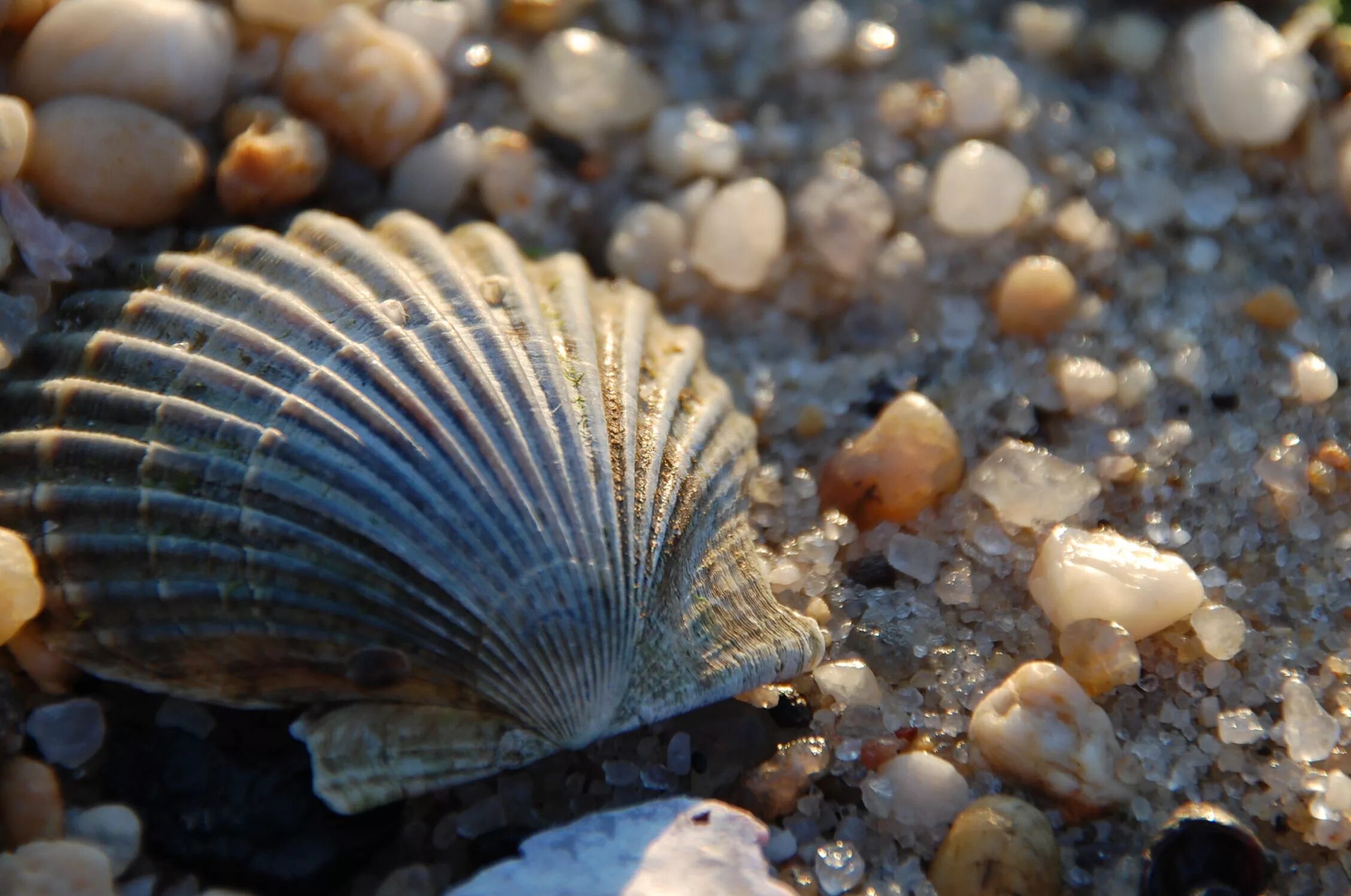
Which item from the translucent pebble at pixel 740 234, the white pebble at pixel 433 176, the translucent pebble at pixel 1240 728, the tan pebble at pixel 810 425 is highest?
the white pebble at pixel 433 176

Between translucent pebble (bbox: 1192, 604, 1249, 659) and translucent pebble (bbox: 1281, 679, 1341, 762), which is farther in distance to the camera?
translucent pebble (bbox: 1192, 604, 1249, 659)

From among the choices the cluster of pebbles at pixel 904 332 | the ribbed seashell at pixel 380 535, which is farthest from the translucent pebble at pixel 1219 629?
the ribbed seashell at pixel 380 535

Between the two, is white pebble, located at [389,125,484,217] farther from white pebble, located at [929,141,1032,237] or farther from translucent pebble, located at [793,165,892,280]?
white pebble, located at [929,141,1032,237]

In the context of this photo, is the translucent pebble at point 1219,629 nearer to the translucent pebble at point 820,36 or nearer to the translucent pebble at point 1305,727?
the translucent pebble at point 1305,727

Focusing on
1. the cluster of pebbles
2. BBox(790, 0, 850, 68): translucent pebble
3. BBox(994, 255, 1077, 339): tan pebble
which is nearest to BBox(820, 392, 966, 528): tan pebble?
the cluster of pebbles

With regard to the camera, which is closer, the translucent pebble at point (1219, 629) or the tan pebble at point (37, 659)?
the tan pebble at point (37, 659)

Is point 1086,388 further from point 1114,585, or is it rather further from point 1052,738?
point 1052,738
